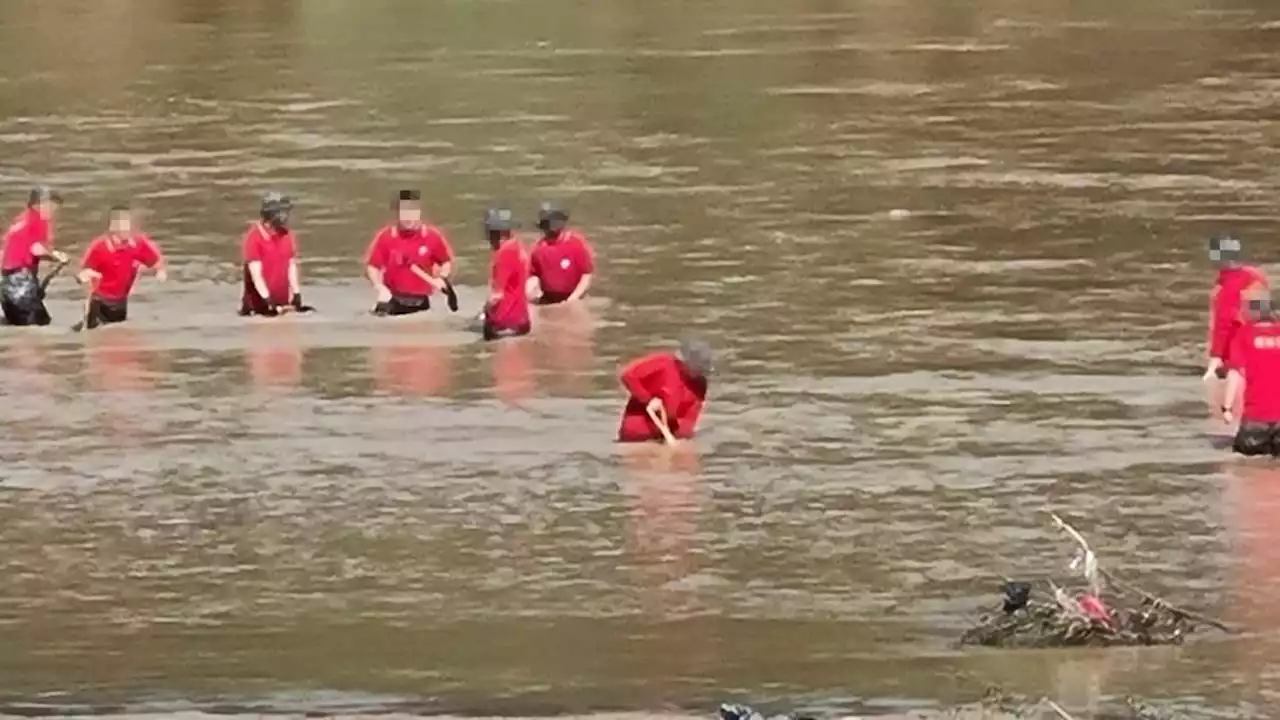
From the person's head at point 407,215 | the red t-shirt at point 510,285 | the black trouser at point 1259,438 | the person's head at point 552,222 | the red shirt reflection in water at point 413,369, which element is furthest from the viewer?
the person's head at point 552,222

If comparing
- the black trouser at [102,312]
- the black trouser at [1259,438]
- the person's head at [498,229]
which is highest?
the person's head at [498,229]

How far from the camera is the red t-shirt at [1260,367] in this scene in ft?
60.6

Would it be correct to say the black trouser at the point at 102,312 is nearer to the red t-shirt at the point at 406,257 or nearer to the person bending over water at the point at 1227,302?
the red t-shirt at the point at 406,257

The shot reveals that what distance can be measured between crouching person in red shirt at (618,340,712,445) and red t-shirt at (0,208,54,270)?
6.63 metres

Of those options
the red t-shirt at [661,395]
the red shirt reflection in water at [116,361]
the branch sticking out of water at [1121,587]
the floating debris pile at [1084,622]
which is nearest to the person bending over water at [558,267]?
the red shirt reflection in water at [116,361]

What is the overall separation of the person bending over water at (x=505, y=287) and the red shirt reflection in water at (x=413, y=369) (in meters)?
0.51

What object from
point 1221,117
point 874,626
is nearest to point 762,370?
point 874,626

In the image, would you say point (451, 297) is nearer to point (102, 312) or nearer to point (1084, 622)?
point (102, 312)

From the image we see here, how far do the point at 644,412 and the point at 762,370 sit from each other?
2.66m

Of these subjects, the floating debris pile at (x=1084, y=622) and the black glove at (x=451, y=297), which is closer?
the floating debris pile at (x=1084, y=622)

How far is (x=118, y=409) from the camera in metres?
21.6

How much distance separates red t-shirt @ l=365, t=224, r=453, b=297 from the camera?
81.9ft

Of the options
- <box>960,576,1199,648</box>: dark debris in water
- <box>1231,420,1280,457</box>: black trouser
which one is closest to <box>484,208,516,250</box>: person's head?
<box>1231,420,1280,457</box>: black trouser

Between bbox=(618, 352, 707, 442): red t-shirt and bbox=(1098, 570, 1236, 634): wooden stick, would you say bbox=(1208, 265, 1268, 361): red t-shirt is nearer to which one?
bbox=(618, 352, 707, 442): red t-shirt
